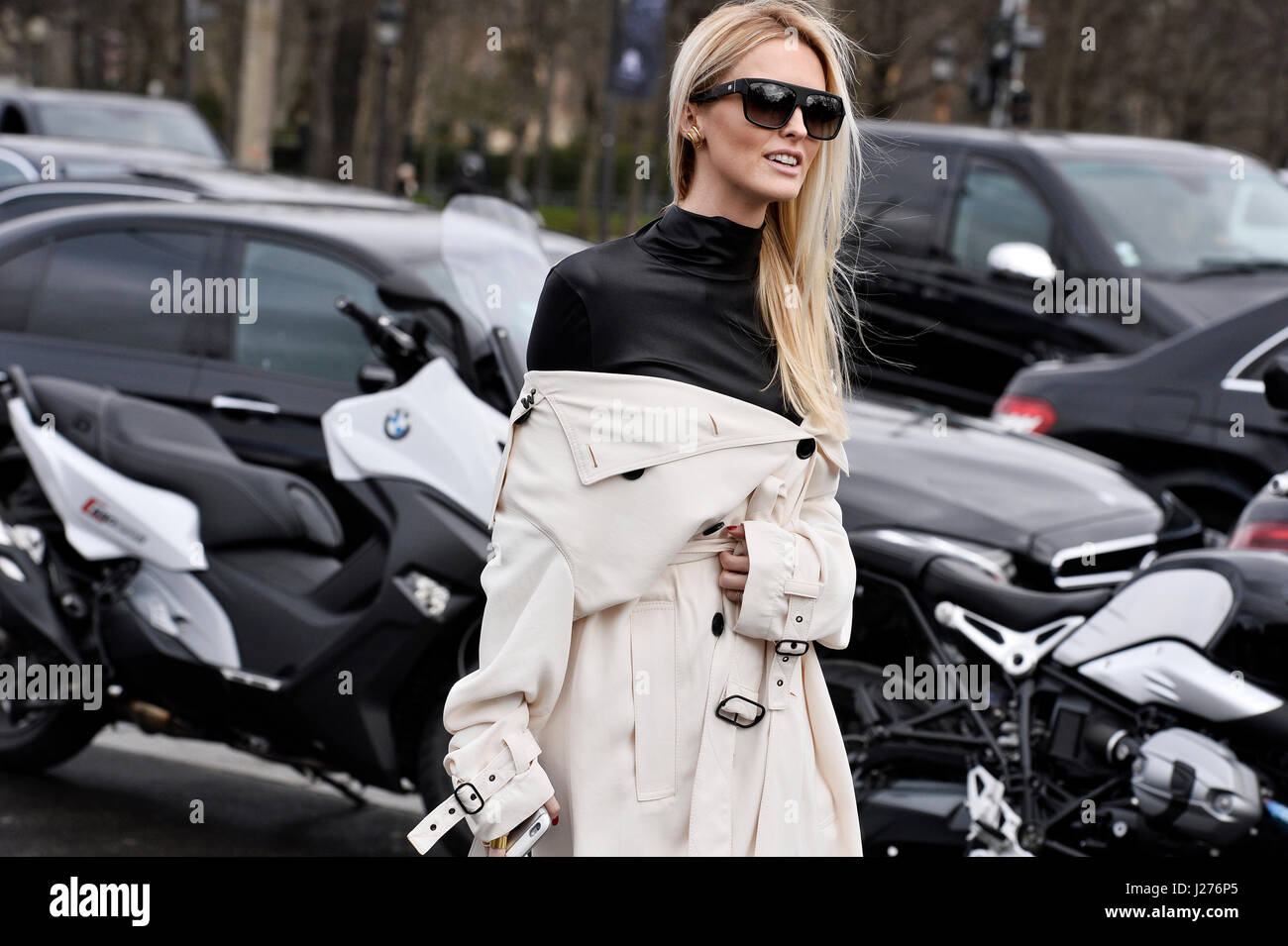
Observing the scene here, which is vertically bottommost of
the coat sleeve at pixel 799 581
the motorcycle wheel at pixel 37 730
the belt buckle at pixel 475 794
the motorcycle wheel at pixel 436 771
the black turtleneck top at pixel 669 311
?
the motorcycle wheel at pixel 37 730

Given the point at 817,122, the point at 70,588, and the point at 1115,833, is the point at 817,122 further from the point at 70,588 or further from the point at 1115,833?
the point at 70,588

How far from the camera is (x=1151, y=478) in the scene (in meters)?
6.86

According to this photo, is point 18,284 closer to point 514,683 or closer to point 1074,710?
point 1074,710

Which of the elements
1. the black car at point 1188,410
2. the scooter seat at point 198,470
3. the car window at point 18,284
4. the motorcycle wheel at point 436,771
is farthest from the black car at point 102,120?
the motorcycle wheel at point 436,771

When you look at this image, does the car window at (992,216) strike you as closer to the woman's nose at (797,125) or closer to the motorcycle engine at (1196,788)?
the motorcycle engine at (1196,788)

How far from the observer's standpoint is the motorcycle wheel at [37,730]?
538cm

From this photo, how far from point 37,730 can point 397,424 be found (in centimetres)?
175

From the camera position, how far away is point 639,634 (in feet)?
8.32

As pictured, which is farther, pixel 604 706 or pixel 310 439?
pixel 310 439

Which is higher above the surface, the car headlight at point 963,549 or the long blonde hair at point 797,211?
the long blonde hair at point 797,211

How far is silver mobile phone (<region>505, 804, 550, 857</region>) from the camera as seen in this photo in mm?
2490

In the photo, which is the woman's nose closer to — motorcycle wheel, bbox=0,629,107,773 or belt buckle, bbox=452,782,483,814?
belt buckle, bbox=452,782,483,814
